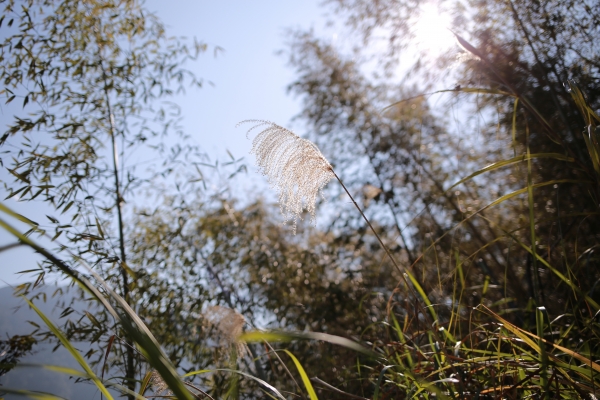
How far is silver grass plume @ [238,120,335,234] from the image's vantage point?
1114 mm

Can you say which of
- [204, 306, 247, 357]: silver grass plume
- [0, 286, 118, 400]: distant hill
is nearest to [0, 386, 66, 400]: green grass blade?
[204, 306, 247, 357]: silver grass plume

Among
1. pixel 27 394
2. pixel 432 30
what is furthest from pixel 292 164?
pixel 432 30

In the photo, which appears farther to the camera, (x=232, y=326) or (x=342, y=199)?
(x=342, y=199)

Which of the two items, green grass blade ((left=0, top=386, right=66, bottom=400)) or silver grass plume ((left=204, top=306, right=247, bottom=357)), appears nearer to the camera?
green grass blade ((left=0, top=386, right=66, bottom=400))

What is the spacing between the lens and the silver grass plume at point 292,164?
1114 mm

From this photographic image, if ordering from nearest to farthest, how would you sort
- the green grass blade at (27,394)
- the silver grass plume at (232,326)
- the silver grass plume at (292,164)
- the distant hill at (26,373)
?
the green grass blade at (27,394) < the silver grass plume at (292,164) < the silver grass plume at (232,326) < the distant hill at (26,373)

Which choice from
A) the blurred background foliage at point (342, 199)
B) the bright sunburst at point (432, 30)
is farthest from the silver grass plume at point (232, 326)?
the bright sunburst at point (432, 30)

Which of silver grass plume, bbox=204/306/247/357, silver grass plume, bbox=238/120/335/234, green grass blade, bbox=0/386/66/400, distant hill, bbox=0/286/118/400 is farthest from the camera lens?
distant hill, bbox=0/286/118/400

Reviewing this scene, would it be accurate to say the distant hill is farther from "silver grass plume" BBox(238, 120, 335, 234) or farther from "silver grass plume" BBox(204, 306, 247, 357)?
"silver grass plume" BBox(238, 120, 335, 234)

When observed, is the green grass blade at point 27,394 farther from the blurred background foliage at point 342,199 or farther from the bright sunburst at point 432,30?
the bright sunburst at point 432,30

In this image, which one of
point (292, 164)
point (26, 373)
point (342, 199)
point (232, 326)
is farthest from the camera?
point (342, 199)

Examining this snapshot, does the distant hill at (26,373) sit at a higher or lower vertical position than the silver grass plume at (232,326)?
higher

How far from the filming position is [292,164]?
1.12m

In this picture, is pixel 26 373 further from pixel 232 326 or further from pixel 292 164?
A: pixel 292 164
